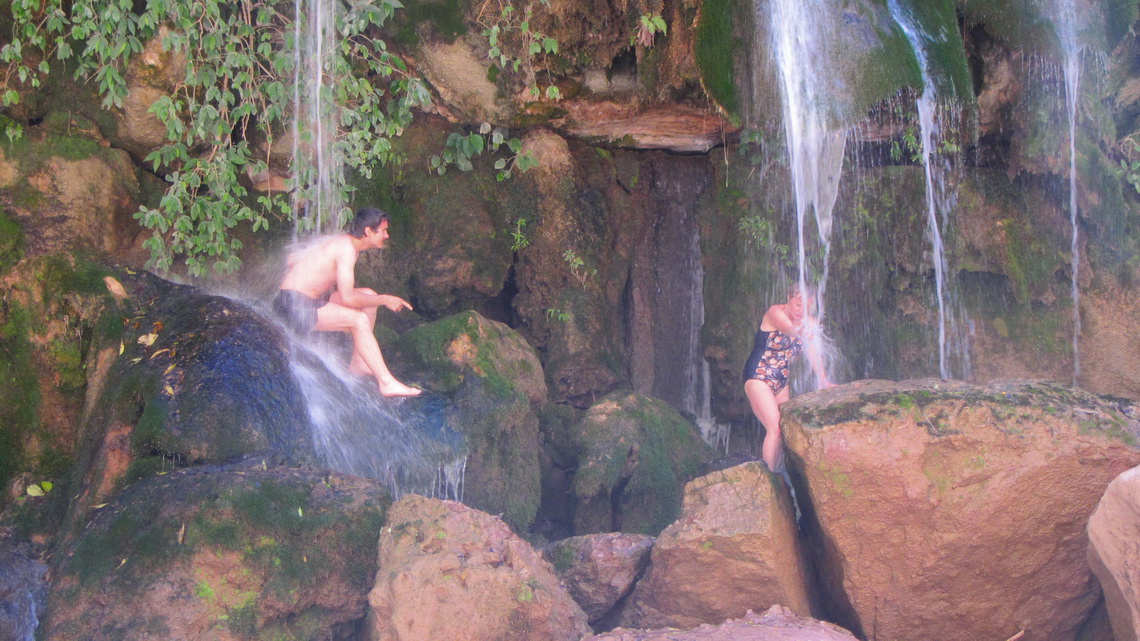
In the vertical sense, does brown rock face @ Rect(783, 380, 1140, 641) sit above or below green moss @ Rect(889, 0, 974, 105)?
below

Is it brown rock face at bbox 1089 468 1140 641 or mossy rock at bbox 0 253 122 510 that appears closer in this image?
brown rock face at bbox 1089 468 1140 641

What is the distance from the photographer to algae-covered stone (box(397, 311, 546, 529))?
5.96 m

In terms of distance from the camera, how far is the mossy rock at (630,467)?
6430mm

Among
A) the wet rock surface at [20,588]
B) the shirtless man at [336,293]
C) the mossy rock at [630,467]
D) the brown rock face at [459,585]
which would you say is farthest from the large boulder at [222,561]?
the mossy rock at [630,467]

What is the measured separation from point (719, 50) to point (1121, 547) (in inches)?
174

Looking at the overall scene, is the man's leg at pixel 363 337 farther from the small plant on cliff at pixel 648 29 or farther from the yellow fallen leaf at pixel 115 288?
the small plant on cliff at pixel 648 29

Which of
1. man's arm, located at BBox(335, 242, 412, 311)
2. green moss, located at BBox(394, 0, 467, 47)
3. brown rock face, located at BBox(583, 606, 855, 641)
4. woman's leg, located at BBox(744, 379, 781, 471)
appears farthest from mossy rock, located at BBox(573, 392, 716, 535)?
green moss, located at BBox(394, 0, 467, 47)

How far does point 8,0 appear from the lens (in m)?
5.81

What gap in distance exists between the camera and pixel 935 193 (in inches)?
304

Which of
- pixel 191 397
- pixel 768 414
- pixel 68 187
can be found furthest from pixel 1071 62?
A: pixel 68 187

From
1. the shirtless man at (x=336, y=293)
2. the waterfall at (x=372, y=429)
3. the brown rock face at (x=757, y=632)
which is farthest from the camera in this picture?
the shirtless man at (x=336, y=293)

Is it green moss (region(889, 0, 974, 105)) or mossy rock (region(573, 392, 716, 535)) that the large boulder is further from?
green moss (region(889, 0, 974, 105))

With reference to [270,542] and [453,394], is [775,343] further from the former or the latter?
[270,542]

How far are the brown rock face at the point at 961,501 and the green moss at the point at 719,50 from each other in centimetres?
315
